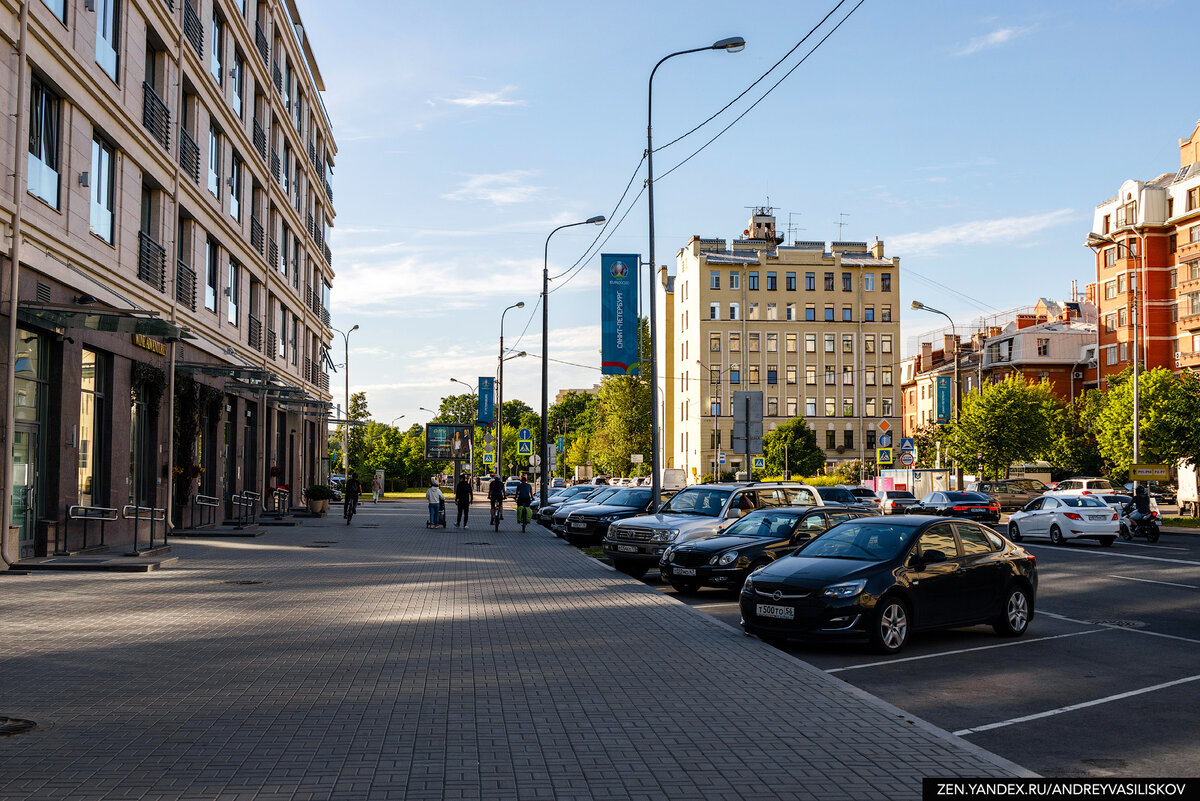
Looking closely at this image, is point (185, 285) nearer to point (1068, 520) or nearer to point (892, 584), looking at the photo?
point (892, 584)

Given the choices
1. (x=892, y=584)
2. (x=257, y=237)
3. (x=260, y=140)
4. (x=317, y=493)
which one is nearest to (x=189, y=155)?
(x=257, y=237)

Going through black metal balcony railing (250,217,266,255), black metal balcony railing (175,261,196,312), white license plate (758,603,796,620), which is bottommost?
white license plate (758,603,796,620)

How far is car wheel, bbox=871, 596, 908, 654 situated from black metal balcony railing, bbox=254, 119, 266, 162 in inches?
1146

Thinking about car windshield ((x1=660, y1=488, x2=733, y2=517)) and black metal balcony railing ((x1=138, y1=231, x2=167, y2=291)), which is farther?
black metal balcony railing ((x1=138, y1=231, x2=167, y2=291))

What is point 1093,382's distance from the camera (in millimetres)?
87000

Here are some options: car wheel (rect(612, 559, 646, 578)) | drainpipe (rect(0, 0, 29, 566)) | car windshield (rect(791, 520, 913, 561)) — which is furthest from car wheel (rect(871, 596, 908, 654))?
drainpipe (rect(0, 0, 29, 566))

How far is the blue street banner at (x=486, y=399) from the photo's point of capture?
53.1m

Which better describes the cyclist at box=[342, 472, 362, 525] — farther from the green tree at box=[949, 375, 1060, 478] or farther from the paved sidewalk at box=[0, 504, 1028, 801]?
the green tree at box=[949, 375, 1060, 478]

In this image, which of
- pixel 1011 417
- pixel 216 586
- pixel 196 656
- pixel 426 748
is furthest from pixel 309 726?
pixel 1011 417

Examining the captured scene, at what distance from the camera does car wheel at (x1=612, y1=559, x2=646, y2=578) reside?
19362mm

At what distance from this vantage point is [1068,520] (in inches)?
1120

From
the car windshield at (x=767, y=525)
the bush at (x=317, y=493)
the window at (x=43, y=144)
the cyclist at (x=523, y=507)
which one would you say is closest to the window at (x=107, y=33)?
the window at (x=43, y=144)

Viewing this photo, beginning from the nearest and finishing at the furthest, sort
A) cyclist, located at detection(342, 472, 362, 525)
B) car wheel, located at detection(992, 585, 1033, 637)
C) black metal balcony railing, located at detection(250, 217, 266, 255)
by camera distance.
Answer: car wheel, located at detection(992, 585, 1033, 637)
black metal balcony railing, located at detection(250, 217, 266, 255)
cyclist, located at detection(342, 472, 362, 525)

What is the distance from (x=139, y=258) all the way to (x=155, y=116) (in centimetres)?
332
